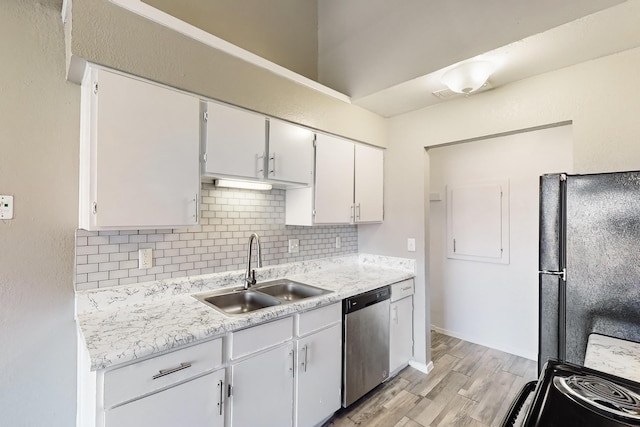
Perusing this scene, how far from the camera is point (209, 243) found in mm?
2137

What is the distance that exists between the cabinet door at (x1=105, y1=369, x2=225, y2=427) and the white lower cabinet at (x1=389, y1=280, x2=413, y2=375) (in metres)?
1.55

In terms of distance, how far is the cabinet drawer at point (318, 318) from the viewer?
73.9 inches

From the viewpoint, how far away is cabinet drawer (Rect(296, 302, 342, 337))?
1.88 m

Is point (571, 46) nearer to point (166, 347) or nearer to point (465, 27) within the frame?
point (465, 27)

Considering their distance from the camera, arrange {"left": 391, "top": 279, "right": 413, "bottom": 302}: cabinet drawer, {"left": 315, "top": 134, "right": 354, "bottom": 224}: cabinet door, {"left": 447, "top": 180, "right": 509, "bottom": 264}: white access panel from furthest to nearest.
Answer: {"left": 447, "top": 180, "right": 509, "bottom": 264}: white access panel
{"left": 391, "top": 279, "right": 413, "bottom": 302}: cabinet drawer
{"left": 315, "top": 134, "right": 354, "bottom": 224}: cabinet door

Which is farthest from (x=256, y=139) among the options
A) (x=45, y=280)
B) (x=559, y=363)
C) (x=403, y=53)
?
(x=559, y=363)

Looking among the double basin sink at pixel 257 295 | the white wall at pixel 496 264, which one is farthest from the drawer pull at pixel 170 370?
the white wall at pixel 496 264

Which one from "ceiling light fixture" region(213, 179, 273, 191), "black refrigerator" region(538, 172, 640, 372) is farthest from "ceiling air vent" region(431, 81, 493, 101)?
"ceiling light fixture" region(213, 179, 273, 191)

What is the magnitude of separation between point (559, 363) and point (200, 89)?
212cm

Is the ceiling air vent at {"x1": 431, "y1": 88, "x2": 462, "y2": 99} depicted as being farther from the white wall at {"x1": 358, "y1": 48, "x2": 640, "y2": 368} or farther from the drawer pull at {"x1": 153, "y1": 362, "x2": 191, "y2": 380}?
the drawer pull at {"x1": 153, "y1": 362, "x2": 191, "y2": 380}

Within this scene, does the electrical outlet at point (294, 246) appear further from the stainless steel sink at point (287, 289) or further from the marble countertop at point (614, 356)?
the marble countertop at point (614, 356)

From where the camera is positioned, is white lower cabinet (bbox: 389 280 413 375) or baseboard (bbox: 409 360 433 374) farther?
baseboard (bbox: 409 360 433 374)

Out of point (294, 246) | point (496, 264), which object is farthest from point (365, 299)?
point (496, 264)

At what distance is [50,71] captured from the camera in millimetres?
1635
